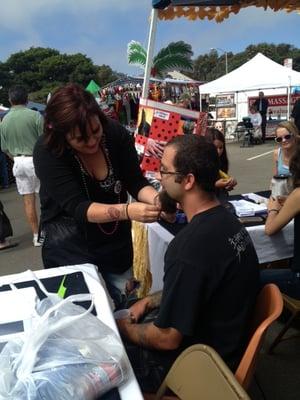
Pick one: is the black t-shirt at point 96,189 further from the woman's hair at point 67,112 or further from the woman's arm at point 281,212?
the woman's arm at point 281,212

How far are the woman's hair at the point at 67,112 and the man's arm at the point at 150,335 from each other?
77 centimetres

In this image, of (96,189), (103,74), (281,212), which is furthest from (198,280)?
(103,74)

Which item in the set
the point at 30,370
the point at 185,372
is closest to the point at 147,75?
the point at 185,372

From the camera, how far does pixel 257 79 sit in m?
14.2

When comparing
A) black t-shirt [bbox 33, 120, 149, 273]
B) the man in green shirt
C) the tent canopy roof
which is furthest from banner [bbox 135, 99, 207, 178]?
the tent canopy roof

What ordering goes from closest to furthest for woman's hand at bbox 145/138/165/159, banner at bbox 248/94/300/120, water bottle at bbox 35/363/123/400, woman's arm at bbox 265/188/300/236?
water bottle at bbox 35/363/123/400, woman's arm at bbox 265/188/300/236, woman's hand at bbox 145/138/165/159, banner at bbox 248/94/300/120

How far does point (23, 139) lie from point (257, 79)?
34.8 feet

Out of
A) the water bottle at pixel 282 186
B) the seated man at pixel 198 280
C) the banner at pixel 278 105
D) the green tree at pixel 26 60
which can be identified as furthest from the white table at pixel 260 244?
the green tree at pixel 26 60

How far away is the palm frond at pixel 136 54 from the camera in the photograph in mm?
4750

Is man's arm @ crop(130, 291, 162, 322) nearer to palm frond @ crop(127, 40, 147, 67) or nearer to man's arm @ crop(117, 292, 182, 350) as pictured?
man's arm @ crop(117, 292, 182, 350)

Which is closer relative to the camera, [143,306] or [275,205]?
[143,306]

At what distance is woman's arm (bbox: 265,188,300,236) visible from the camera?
2.56 metres

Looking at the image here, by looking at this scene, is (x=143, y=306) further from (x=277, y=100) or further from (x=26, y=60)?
(x=26, y=60)

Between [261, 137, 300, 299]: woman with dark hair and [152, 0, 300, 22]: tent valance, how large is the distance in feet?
5.80
